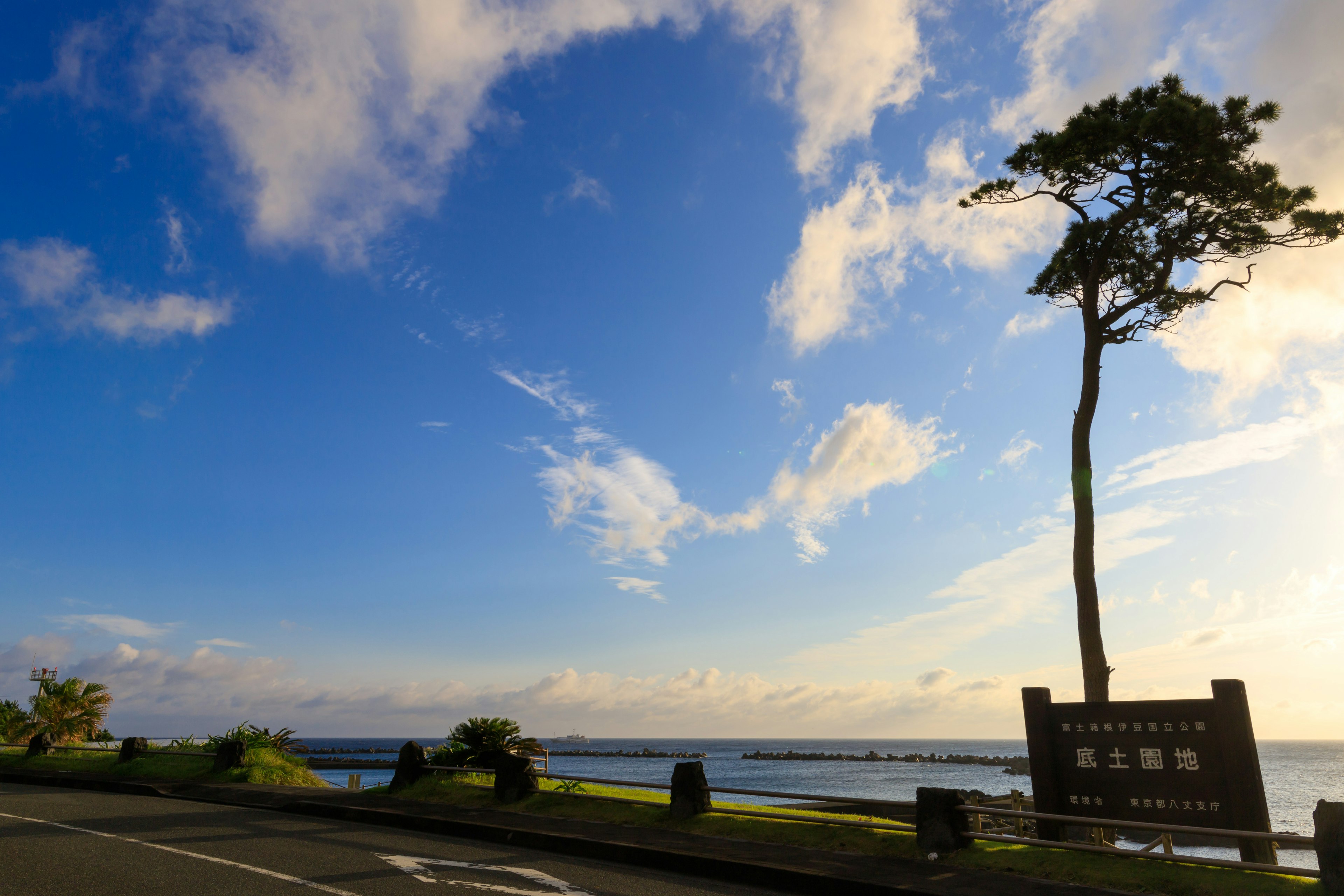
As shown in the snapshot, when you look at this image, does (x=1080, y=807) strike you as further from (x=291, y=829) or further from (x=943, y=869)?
(x=291, y=829)

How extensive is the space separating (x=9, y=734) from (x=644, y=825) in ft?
88.4

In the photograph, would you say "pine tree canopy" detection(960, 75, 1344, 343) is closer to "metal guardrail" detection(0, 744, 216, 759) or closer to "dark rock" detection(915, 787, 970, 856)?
"dark rock" detection(915, 787, 970, 856)

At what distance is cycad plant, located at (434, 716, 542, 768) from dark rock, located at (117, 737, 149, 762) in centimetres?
840

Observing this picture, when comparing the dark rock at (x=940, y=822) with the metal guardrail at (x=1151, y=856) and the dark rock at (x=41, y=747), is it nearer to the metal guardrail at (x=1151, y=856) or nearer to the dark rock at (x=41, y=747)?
the metal guardrail at (x=1151, y=856)

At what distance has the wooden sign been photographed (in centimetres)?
848

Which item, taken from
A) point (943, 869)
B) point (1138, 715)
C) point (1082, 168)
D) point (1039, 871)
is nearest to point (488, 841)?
point (943, 869)

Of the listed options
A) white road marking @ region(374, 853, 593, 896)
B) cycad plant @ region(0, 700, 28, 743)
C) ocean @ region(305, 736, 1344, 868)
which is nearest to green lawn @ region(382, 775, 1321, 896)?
white road marking @ region(374, 853, 593, 896)

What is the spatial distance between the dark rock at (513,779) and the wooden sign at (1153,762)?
27.3ft

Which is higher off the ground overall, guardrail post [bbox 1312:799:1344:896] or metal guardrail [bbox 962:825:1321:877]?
guardrail post [bbox 1312:799:1344:896]

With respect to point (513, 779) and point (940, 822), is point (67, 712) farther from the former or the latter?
point (940, 822)

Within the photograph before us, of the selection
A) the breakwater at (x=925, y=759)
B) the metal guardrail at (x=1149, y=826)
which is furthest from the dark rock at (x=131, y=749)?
the breakwater at (x=925, y=759)

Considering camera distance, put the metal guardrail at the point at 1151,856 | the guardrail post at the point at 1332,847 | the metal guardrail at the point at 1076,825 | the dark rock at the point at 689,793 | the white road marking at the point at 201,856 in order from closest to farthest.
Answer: the guardrail post at the point at 1332,847
the metal guardrail at the point at 1151,856
the metal guardrail at the point at 1076,825
the white road marking at the point at 201,856
the dark rock at the point at 689,793

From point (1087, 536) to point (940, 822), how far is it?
26.7ft

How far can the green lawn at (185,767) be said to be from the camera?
1702cm
